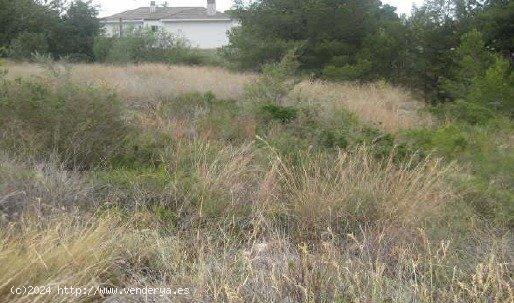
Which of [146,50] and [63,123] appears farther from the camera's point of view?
[146,50]

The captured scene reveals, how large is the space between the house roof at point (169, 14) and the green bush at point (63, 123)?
38570 mm

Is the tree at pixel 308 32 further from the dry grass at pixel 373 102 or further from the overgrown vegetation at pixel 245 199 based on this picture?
the overgrown vegetation at pixel 245 199

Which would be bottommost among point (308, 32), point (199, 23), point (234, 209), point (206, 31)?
point (234, 209)

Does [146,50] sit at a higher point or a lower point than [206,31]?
lower

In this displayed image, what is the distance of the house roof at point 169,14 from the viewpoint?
148ft

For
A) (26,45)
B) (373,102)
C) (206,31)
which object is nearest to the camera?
(373,102)

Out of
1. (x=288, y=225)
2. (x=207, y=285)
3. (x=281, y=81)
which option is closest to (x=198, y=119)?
(x=281, y=81)

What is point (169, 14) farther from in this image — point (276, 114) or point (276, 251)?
point (276, 251)

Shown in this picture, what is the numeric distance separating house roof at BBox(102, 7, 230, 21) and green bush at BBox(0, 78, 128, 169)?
38.6m

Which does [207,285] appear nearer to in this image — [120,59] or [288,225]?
[288,225]

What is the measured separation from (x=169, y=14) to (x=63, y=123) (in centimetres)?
4244

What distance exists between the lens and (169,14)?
4588 cm

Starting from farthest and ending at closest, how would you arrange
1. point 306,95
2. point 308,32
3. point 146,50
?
1. point 146,50
2. point 308,32
3. point 306,95

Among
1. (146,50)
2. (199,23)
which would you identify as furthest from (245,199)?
(199,23)
